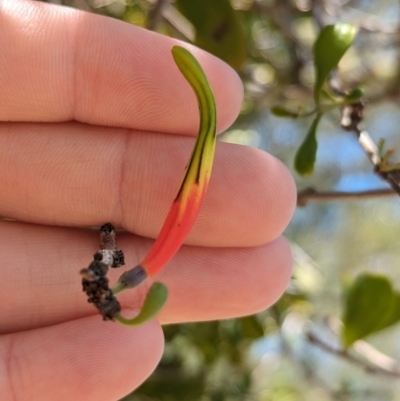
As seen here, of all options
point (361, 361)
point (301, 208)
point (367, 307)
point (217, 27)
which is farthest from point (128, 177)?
point (301, 208)

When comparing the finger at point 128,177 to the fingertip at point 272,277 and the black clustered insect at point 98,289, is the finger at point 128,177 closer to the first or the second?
the fingertip at point 272,277

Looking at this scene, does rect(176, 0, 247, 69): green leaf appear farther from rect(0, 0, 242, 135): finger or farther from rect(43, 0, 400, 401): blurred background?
rect(0, 0, 242, 135): finger

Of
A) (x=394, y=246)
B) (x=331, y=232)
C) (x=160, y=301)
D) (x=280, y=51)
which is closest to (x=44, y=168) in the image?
(x=160, y=301)

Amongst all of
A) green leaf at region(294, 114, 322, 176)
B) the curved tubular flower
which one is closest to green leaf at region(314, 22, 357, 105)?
green leaf at region(294, 114, 322, 176)

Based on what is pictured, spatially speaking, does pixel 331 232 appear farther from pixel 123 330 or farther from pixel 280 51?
pixel 123 330

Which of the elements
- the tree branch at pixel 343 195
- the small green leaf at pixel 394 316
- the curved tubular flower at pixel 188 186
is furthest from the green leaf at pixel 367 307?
the curved tubular flower at pixel 188 186

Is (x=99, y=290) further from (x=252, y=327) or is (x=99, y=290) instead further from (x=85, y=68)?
(x=252, y=327)
